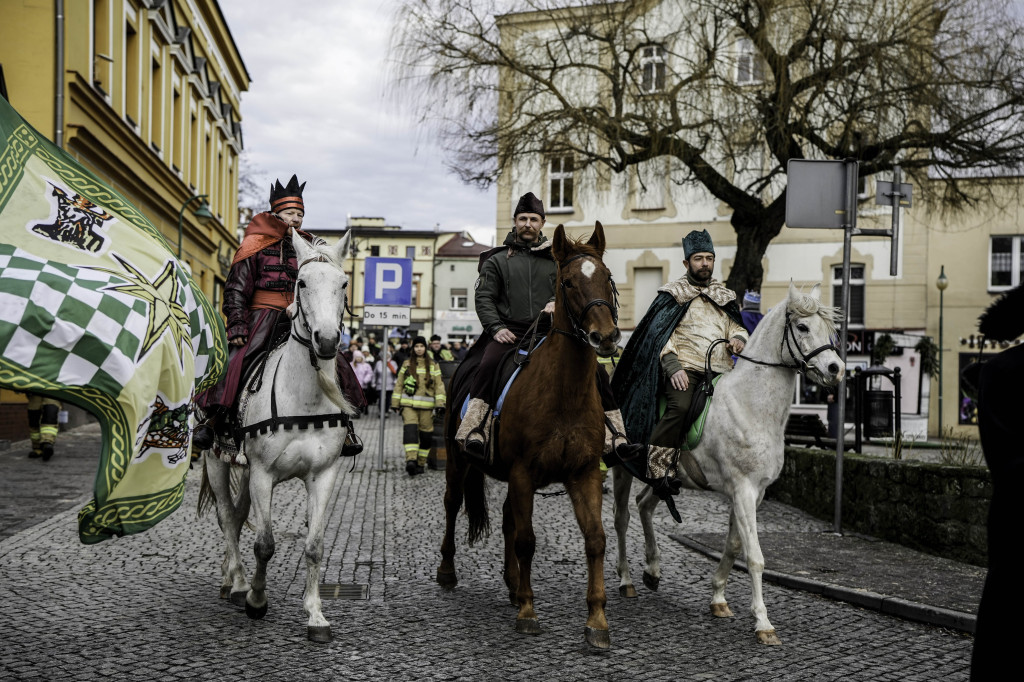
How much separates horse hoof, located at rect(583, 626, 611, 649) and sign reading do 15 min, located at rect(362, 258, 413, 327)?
435 inches

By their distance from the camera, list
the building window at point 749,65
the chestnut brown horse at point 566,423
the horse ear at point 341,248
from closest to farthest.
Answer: the chestnut brown horse at point 566,423 → the horse ear at point 341,248 → the building window at point 749,65

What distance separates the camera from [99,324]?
440 centimetres

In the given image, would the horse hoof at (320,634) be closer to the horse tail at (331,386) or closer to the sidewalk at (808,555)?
the horse tail at (331,386)

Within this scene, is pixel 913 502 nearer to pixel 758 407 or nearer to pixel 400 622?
pixel 758 407

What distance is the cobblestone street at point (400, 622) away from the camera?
18.4 feet

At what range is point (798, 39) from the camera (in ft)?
60.7

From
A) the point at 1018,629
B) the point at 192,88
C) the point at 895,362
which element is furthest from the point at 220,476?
the point at 192,88

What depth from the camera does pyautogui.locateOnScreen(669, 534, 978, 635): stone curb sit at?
6570 mm

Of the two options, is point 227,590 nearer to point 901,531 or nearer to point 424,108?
point 901,531

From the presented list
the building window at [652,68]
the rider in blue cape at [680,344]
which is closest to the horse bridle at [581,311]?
the rider in blue cape at [680,344]

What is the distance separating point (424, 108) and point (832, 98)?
7.54 metres

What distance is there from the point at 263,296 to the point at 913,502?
225 inches

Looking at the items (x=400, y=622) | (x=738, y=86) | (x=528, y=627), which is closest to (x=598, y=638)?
(x=528, y=627)

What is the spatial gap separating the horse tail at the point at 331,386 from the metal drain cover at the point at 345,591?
150 cm
